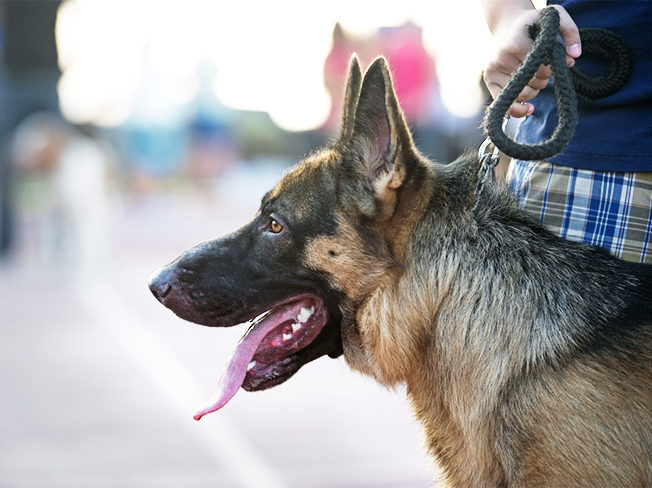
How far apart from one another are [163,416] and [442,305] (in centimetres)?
434

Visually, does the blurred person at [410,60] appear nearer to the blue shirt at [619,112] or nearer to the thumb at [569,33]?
the blue shirt at [619,112]

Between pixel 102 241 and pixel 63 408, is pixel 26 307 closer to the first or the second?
pixel 102 241

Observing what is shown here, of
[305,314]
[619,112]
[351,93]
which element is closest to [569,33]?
[619,112]

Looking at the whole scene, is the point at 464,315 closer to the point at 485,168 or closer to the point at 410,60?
the point at 485,168

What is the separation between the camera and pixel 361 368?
2924 millimetres

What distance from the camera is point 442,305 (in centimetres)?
270

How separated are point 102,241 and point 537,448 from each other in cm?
1168

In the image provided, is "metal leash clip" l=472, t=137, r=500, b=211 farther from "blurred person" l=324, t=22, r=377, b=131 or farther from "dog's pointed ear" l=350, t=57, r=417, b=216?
"blurred person" l=324, t=22, r=377, b=131

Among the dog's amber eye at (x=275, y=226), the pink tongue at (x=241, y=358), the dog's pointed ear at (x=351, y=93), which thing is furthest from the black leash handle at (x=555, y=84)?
the pink tongue at (x=241, y=358)

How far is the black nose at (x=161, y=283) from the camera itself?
293 cm

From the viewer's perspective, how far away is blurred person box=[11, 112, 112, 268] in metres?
12.8

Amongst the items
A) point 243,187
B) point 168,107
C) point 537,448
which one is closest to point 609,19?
point 537,448

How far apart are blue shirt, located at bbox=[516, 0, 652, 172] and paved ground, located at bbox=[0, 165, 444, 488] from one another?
3.27 feet

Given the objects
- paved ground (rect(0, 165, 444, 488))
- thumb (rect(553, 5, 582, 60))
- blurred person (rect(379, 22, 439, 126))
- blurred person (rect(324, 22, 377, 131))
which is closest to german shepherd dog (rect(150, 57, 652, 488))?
paved ground (rect(0, 165, 444, 488))
